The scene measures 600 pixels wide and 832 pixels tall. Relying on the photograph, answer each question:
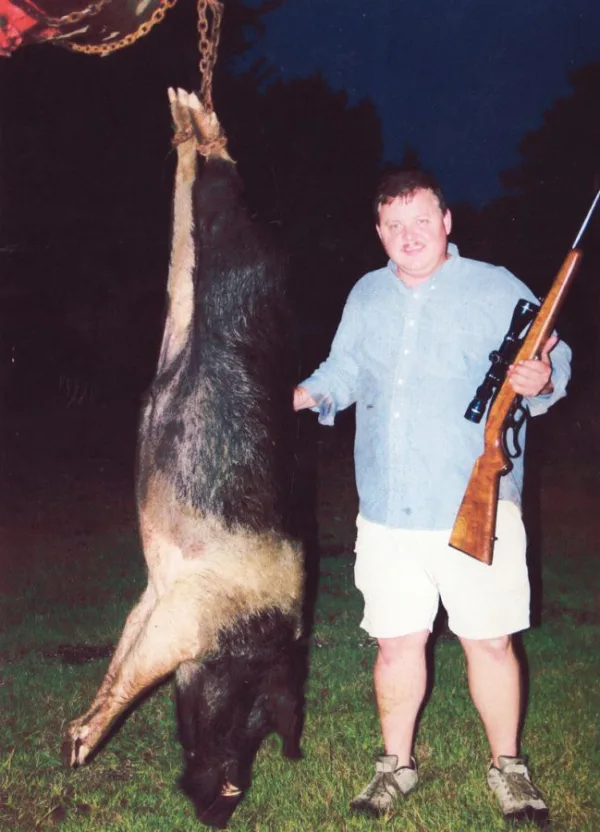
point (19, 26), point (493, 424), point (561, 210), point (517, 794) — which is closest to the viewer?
point (19, 26)

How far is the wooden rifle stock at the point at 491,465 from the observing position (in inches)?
120

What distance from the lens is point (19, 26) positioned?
7.59 ft

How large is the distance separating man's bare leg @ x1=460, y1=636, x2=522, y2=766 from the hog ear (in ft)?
5.24

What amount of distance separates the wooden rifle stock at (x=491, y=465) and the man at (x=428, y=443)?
0.12 metres

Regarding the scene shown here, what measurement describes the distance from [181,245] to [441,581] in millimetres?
1591

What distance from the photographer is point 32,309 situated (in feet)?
41.7

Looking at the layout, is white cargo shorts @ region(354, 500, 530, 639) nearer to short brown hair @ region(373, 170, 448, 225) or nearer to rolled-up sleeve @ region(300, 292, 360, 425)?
rolled-up sleeve @ region(300, 292, 360, 425)

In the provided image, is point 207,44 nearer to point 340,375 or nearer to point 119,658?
point 340,375

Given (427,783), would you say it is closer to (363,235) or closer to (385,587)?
(385,587)

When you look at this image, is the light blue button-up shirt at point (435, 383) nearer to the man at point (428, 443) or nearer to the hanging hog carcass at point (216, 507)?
the man at point (428, 443)

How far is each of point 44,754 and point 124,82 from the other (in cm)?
884

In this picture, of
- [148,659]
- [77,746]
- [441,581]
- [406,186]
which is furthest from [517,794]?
[406,186]

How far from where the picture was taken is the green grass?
3.49 metres

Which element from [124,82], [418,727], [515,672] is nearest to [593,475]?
[124,82]
